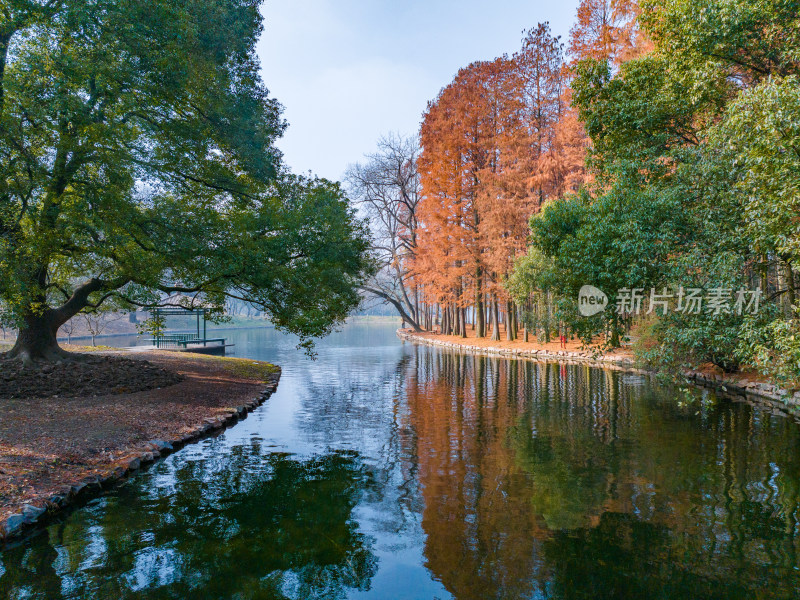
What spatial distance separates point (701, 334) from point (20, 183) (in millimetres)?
14362

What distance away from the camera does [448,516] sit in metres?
6.25

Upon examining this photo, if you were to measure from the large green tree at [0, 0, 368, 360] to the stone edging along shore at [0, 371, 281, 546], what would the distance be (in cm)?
324

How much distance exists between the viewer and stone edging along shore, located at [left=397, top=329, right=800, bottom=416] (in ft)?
41.7

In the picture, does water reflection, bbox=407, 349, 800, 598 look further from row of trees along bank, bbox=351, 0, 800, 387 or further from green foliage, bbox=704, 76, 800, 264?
green foliage, bbox=704, 76, 800, 264

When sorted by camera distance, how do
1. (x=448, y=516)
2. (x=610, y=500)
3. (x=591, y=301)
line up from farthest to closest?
(x=591, y=301) < (x=610, y=500) < (x=448, y=516)

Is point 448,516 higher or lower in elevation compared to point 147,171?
lower

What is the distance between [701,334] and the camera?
31.8ft

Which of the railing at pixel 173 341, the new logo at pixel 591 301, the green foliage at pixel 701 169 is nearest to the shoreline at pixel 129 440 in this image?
the new logo at pixel 591 301

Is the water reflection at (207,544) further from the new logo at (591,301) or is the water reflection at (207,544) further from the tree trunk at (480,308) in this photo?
the tree trunk at (480,308)

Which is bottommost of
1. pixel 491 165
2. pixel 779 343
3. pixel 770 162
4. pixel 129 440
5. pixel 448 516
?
pixel 448 516

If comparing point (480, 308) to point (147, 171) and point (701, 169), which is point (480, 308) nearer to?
point (701, 169)

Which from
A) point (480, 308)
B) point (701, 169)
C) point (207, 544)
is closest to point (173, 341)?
point (480, 308)

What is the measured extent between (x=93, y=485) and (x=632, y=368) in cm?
1969

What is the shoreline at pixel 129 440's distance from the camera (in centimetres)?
593
